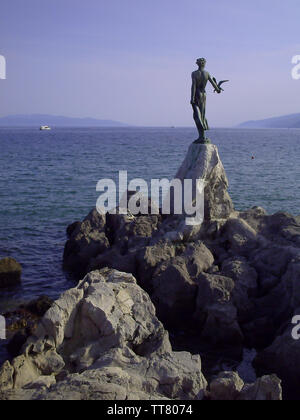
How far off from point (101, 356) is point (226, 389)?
2.59m

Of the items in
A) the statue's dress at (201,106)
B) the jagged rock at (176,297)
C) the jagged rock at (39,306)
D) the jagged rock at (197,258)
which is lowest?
the jagged rock at (39,306)

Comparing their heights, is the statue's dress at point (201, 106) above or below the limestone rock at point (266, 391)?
above

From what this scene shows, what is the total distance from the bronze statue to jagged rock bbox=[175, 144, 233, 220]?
49cm

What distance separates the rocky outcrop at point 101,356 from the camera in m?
7.51

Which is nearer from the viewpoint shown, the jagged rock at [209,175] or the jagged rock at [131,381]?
the jagged rock at [131,381]

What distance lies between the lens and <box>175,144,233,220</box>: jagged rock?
1630 cm

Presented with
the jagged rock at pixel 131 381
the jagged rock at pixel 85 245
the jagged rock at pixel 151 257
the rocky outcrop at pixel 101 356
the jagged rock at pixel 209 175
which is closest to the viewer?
the jagged rock at pixel 131 381

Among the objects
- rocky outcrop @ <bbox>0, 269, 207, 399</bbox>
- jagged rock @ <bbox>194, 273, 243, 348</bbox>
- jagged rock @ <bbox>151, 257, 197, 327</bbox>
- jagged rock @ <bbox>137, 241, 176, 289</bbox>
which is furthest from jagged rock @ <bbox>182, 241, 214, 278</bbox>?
rocky outcrop @ <bbox>0, 269, 207, 399</bbox>

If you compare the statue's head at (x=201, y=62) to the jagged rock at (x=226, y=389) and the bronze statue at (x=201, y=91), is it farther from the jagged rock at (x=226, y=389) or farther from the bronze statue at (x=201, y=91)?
the jagged rock at (x=226, y=389)

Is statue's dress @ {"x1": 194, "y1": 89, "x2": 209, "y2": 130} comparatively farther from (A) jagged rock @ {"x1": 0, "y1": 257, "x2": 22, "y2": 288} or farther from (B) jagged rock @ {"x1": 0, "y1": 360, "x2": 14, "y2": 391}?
(B) jagged rock @ {"x1": 0, "y1": 360, "x2": 14, "y2": 391}

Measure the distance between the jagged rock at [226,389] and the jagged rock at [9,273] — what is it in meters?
10.3

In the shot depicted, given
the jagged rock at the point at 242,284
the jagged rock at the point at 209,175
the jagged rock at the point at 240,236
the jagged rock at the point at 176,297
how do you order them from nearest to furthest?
the jagged rock at the point at 242,284 → the jagged rock at the point at 176,297 → the jagged rock at the point at 240,236 → the jagged rock at the point at 209,175

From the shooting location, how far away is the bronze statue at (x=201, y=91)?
51.8ft

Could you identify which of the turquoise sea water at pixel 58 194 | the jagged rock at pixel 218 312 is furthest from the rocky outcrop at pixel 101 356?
the turquoise sea water at pixel 58 194
